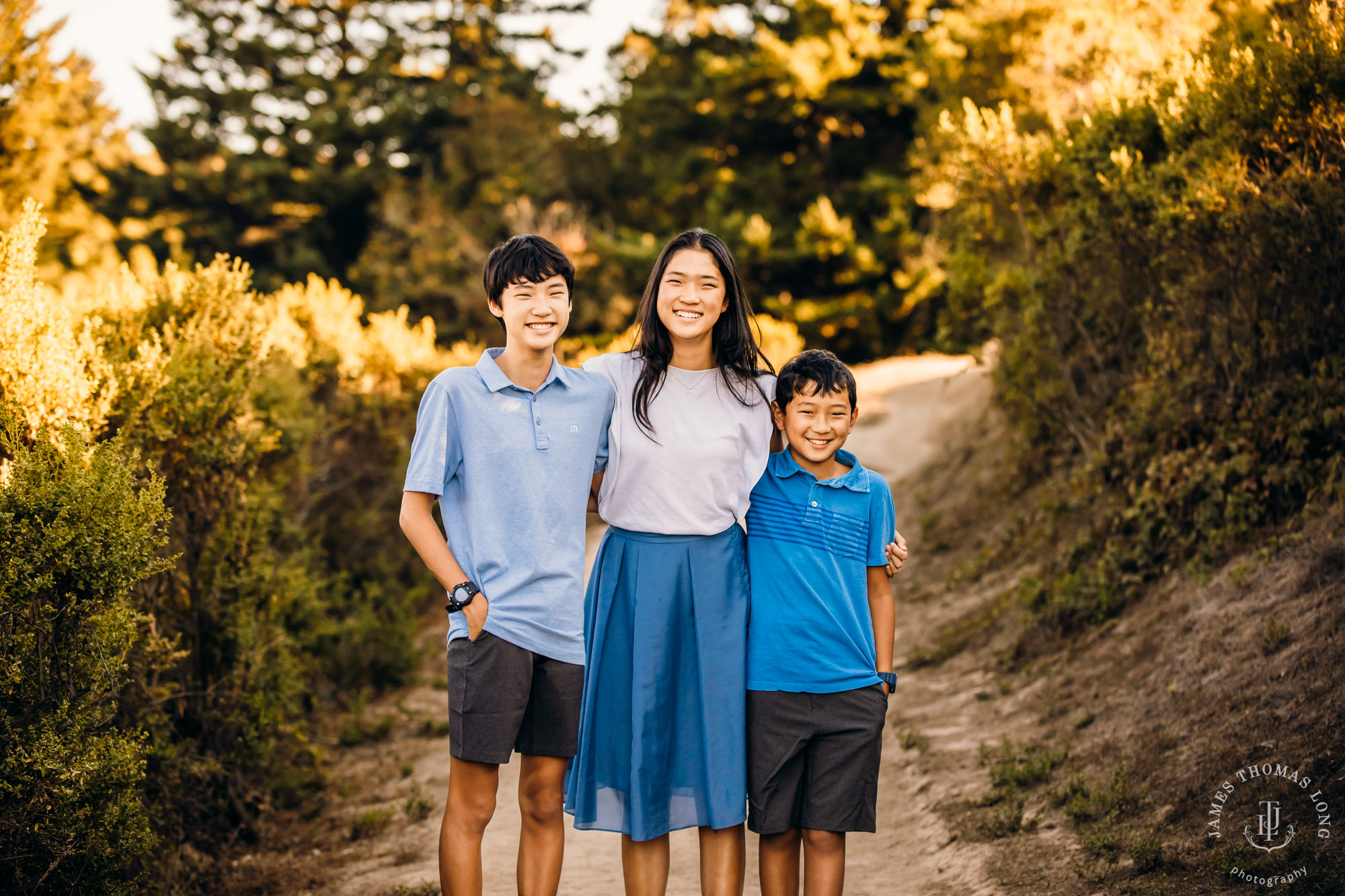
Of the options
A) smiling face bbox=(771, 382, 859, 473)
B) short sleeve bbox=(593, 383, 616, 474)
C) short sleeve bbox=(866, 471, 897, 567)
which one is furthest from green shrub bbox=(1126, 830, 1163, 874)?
short sleeve bbox=(593, 383, 616, 474)

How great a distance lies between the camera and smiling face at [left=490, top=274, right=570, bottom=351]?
284 cm

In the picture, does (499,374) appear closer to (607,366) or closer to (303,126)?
(607,366)

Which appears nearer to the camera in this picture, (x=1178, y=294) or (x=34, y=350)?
(x=34, y=350)

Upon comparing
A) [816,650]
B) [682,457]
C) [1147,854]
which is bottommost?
[1147,854]

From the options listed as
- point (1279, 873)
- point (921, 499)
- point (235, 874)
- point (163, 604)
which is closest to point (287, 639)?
point (163, 604)

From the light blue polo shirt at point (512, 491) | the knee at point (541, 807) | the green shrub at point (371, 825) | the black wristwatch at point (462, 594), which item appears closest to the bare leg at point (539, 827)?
the knee at point (541, 807)

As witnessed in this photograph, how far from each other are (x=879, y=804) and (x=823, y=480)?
2501 mm

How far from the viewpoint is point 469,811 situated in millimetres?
→ 2693

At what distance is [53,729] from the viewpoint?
118 inches

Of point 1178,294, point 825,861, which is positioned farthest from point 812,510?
point 1178,294

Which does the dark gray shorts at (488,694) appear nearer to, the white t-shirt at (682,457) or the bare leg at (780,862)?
the white t-shirt at (682,457)

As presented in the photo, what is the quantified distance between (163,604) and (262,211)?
21248 millimetres
